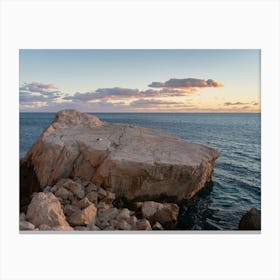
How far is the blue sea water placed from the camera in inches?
237

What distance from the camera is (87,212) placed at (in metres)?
5.79

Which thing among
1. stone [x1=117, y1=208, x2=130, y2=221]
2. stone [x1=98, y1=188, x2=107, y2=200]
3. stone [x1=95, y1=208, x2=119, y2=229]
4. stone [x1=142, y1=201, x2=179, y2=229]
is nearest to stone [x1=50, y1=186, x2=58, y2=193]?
stone [x1=98, y1=188, x2=107, y2=200]

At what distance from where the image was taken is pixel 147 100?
6.40 m

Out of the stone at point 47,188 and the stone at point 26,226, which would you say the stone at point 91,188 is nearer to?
the stone at point 47,188

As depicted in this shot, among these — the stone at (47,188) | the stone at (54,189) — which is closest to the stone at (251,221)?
the stone at (54,189)

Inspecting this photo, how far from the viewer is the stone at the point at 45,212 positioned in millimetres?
5551

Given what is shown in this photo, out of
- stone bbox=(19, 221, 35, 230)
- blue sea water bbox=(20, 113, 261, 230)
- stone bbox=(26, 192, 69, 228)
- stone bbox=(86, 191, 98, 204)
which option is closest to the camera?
stone bbox=(26, 192, 69, 228)

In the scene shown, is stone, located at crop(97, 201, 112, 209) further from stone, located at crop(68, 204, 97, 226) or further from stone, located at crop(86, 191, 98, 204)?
stone, located at crop(68, 204, 97, 226)

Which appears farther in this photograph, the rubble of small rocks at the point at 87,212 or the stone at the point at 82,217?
the stone at the point at 82,217

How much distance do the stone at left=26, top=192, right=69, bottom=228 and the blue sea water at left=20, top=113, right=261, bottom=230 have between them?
106 cm
